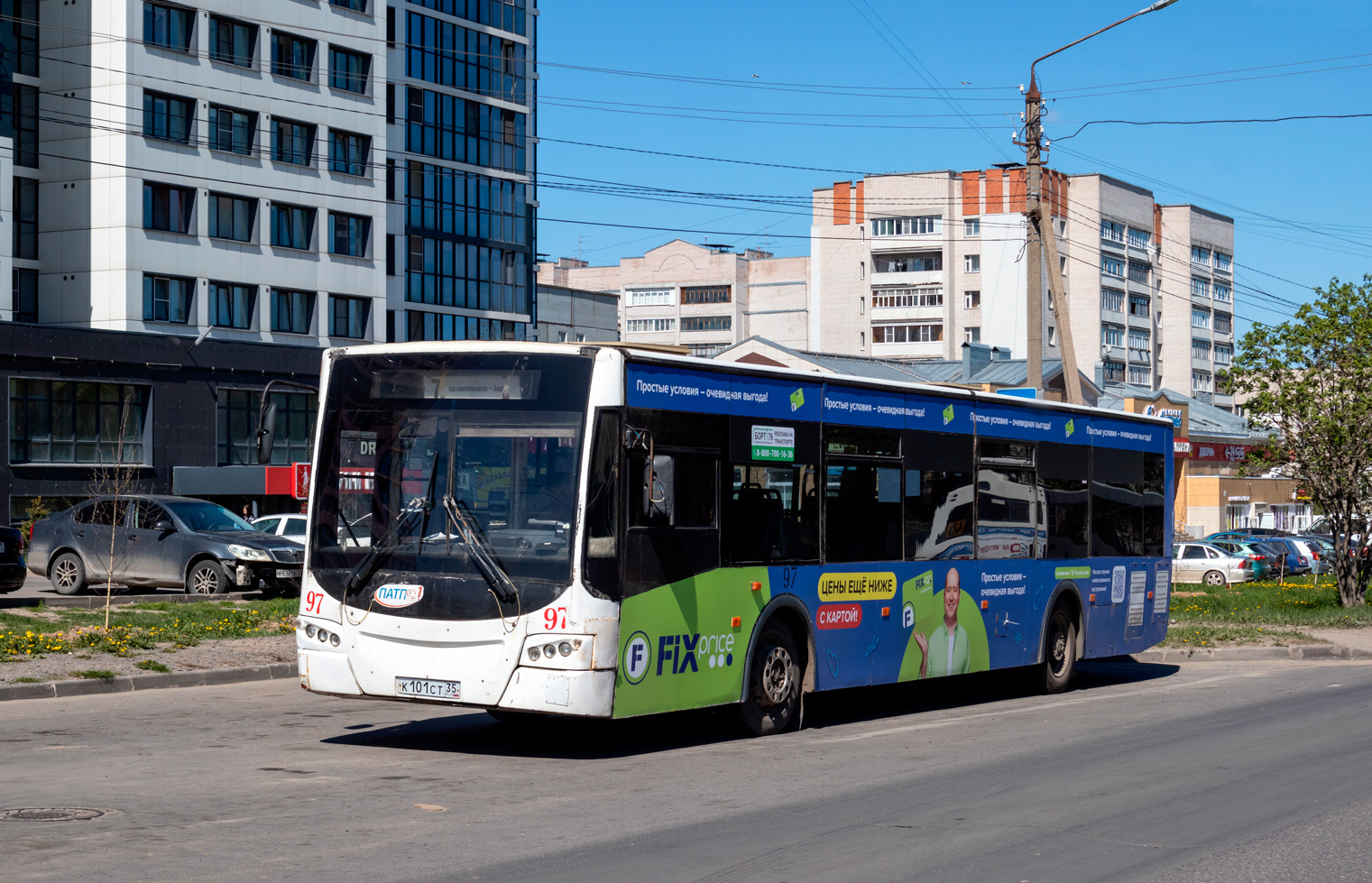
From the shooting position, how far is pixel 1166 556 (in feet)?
59.4

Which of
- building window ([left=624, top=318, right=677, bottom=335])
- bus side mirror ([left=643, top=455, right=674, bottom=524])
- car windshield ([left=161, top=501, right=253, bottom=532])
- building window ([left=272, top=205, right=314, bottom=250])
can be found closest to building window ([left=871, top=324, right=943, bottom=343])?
building window ([left=624, top=318, right=677, bottom=335])

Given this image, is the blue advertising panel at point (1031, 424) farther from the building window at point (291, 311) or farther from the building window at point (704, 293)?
the building window at point (704, 293)

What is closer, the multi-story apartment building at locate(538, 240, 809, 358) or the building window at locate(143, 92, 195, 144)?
the building window at locate(143, 92, 195, 144)

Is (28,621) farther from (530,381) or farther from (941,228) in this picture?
(941,228)

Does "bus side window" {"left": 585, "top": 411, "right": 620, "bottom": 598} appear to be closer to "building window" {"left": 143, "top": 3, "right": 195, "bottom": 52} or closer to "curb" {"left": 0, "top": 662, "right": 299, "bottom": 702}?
"curb" {"left": 0, "top": 662, "right": 299, "bottom": 702}

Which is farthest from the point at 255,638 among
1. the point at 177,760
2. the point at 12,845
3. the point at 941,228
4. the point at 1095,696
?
the point at 941,228

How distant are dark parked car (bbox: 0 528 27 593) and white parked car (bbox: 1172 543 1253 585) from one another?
32.5 meters

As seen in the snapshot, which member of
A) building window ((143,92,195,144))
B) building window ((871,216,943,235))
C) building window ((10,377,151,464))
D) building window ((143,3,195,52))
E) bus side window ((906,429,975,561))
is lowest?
bus side window ((906,429,975,561))

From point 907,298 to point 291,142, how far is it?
62.7 metres

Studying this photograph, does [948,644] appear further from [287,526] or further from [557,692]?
[287,526]

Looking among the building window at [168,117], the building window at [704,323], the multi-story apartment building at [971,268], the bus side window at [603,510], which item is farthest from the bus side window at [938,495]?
the building window at [704,323]

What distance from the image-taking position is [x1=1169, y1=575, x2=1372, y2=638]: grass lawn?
24.3 m

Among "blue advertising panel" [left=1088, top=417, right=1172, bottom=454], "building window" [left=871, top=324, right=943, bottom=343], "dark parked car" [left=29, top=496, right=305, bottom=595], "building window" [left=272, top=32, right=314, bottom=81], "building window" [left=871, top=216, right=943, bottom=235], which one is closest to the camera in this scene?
"blue advertising panel" [left=1088, top=417, right=1172, bottom=454]

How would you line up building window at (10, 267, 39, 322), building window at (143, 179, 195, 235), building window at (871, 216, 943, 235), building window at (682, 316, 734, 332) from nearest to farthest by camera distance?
building window at (143, 179, 195, 235), building window at (10, 267, 39, 322), building window at (871, 216, 943, 235), building window at (682, 316, 734, 332)
